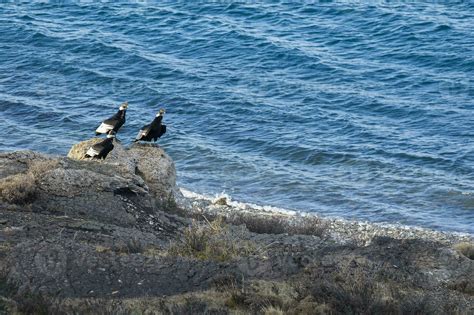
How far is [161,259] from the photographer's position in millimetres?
11086

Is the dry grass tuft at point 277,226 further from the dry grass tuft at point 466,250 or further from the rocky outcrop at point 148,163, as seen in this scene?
the dry grass tuft at point 466,250

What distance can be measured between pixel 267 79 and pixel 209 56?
370 cm

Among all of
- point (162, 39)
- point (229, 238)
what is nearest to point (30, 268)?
point (229, 238)

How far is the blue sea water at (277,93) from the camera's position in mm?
23406

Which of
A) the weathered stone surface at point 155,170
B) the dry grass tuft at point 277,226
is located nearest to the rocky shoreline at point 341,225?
the dry grass tuft at point 277,226

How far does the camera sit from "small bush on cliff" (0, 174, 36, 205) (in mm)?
13742

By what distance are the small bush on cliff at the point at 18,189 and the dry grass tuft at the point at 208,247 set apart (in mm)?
2687

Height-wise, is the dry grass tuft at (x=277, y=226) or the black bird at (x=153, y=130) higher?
the black bird at (x=153, y=130)

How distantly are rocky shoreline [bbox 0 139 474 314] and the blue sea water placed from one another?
23.5 ft

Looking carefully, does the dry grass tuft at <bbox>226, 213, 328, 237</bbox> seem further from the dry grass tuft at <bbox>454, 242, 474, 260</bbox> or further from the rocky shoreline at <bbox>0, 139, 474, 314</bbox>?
the dry grass tuft at <bbox>454, 242, 474, 260</bbox>

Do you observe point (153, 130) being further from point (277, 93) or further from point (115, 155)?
point (277, 93)

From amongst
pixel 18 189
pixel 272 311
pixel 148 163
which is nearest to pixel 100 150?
pixel 148 163

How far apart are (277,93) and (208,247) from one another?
18.8 meters

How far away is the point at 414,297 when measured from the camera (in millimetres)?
10438
